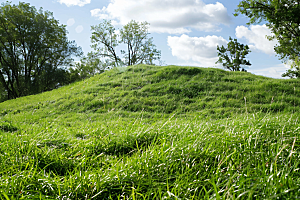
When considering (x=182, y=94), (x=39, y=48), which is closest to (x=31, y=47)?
(x=39, y=48)

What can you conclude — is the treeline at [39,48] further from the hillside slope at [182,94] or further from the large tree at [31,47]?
the hillside slope at [182,94]

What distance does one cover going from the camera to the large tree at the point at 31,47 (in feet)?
92.4

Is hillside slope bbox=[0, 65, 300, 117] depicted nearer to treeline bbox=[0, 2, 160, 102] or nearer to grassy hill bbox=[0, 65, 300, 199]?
grassy hill bbox=[0, 65, 300, 199]

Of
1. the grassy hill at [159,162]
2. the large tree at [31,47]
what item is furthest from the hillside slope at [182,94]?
the large tree at [31,47]

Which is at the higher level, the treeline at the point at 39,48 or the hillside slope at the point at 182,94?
the treeline at the point at 39,48

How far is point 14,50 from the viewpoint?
31.0 meters

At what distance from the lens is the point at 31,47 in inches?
1215

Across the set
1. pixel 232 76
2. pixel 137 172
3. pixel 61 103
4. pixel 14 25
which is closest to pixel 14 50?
pixel 14 25

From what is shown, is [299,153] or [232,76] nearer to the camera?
[299,153]

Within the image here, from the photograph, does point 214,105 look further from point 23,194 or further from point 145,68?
point 23,194

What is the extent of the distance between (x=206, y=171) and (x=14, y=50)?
37.0 meters

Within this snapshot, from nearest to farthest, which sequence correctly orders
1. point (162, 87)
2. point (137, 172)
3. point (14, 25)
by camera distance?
point (137, 172), point (162, 87), point (14, 25)

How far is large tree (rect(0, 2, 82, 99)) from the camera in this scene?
28156 mm

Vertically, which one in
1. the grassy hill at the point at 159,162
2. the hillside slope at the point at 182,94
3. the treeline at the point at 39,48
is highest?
the treeline at the point at 39,48
